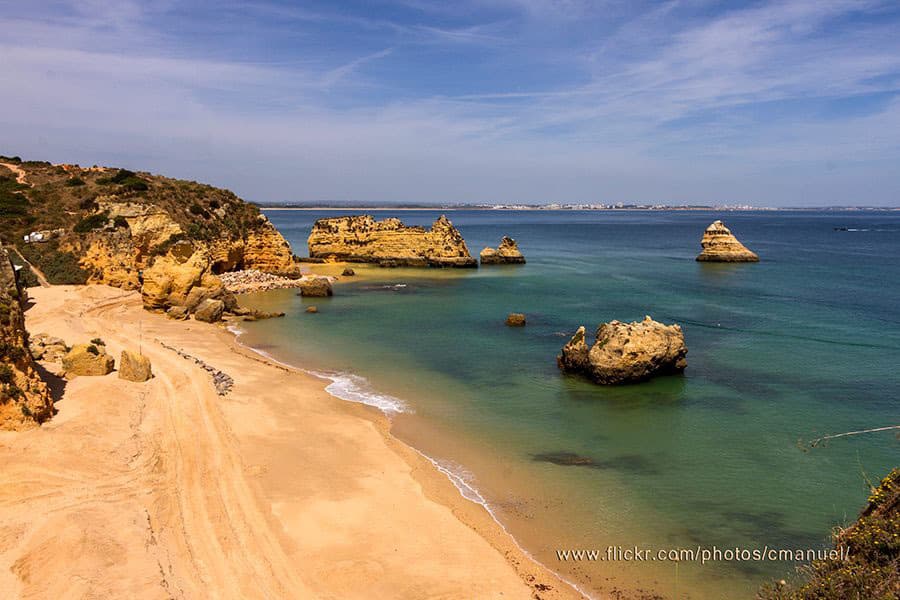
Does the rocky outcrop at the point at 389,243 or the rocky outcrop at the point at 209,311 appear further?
the rocky outcrop at the point at 389,243

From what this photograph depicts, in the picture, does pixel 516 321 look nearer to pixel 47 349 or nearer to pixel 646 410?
pixel 646 410

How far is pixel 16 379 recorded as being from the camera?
47.7 feet

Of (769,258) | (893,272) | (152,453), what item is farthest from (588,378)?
(769,258)

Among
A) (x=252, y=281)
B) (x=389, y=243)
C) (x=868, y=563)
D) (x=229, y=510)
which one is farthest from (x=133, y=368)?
(x=389, y=243)

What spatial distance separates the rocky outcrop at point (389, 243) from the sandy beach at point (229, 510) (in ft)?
167

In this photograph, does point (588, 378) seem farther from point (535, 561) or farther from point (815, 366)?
point (535, 561)

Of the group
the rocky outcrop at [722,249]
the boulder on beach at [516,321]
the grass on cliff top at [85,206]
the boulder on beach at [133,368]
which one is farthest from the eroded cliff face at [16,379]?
the rocky outcrop at [722,249]

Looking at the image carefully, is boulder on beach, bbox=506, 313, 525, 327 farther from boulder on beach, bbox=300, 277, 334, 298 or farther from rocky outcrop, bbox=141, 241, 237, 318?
rocky outcrop, bbox=141, 241, 237, 318

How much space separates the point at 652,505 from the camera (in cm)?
1409

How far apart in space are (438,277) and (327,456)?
1798 inches

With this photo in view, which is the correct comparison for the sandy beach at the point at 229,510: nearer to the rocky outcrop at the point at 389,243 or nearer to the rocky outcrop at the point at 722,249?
the rocky outcrop at the point at 389,243

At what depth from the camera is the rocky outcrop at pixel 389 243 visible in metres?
69.8

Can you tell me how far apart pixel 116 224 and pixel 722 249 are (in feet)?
224

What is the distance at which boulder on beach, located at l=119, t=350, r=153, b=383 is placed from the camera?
20109 millimetres
